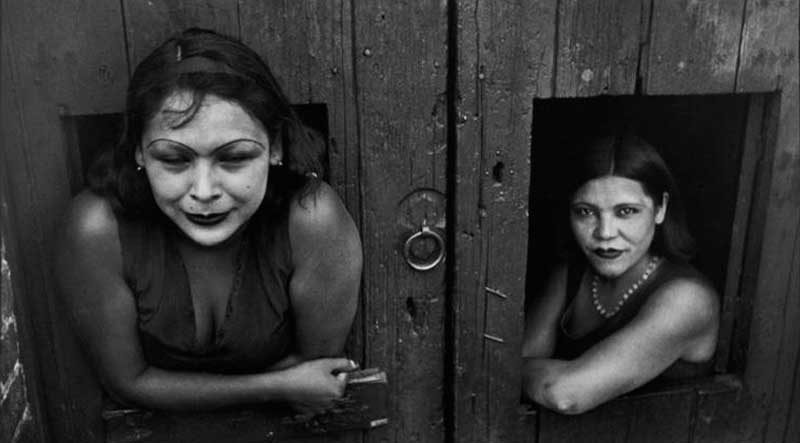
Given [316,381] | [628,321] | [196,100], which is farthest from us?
[628,321]

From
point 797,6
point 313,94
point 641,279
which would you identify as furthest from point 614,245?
point 313,94

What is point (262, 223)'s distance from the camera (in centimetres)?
204

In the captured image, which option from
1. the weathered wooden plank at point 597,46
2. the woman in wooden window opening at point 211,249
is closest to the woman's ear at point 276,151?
the woman in wooden window opening at point 211,249

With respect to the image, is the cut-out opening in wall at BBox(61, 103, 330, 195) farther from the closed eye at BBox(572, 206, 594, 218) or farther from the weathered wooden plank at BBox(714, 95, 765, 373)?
the weathered wooden plank at BBox(714, 95, 765, 373)

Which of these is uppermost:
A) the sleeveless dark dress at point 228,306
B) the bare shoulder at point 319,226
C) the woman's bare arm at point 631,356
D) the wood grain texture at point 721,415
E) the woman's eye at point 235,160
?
the woman's eye at point 235,160

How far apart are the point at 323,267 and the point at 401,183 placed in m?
0.29

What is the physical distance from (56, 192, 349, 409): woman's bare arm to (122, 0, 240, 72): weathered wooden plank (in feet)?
1.14

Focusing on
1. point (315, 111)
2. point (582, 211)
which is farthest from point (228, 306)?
point (582, 211)

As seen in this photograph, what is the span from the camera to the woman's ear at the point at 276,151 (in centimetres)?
190

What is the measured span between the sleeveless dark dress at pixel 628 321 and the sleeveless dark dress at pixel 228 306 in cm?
93

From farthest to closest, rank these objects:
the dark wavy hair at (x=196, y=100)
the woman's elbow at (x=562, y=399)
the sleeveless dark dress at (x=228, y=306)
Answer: the woman's elbow at (x=562, y=399)
the sleeveless dark dress at (x=228, y=306)
the dark wavy hair at (x=196, y=100)

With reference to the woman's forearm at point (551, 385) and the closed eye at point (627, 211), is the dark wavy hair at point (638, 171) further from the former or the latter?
the woman's forearm at point (551, 385)

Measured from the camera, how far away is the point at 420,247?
2.21 meters

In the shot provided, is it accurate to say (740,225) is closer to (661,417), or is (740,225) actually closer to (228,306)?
(661,417)
